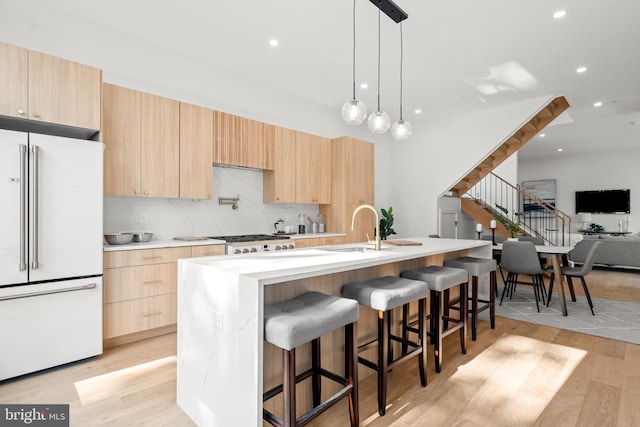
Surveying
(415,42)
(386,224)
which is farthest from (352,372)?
(386,224)

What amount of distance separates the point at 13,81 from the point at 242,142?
Result: 2147 mm

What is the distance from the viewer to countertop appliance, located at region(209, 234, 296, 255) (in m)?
3.58

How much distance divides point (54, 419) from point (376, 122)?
9.55ft

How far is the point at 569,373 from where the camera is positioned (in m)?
2.44

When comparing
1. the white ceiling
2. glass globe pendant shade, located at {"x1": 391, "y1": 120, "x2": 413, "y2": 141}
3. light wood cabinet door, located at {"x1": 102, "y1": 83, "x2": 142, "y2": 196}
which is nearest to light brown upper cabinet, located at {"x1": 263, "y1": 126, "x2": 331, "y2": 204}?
the white ceiling

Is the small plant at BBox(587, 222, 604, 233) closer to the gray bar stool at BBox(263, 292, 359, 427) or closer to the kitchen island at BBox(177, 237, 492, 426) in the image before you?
the kitchen island at BBox(177, 237, 492, 426)

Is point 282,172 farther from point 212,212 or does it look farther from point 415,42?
point 415,42

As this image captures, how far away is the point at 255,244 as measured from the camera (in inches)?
148

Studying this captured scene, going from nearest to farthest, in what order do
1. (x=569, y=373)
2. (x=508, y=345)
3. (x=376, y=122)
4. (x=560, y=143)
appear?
(x=569, y=373) < (x=376, y=122) < (x=508, y=345) < (x=560, y=143)

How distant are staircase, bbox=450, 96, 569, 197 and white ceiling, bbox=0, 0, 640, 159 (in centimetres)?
30

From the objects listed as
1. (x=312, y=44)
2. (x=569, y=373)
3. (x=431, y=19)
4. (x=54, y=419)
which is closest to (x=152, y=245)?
(x=54, y=419)

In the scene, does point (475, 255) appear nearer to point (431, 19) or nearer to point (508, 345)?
point (508, 345)

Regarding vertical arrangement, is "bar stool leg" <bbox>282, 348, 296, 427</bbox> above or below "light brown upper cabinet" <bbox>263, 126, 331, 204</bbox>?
below

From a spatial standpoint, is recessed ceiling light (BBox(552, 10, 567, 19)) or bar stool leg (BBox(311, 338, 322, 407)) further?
recessed ceiling light (BBox(552, 10, 567, 19))
